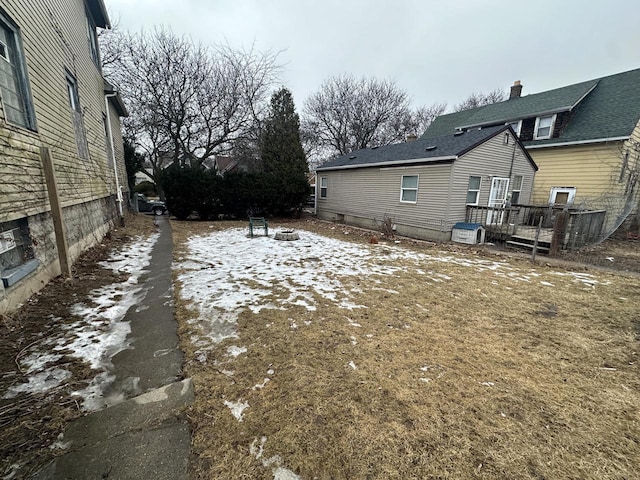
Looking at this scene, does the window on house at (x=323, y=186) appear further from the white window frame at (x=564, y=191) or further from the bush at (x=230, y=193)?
the white window frame at (x=564, y=191)

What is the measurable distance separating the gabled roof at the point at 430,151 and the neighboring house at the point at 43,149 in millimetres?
10390

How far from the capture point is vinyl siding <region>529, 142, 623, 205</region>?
37.1ft

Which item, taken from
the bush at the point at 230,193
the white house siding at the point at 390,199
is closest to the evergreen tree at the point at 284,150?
the bush at the point at 230,193

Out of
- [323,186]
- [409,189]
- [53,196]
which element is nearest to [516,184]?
[409,189]

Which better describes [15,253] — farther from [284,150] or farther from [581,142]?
[581,142]

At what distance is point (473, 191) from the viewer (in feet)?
33.9

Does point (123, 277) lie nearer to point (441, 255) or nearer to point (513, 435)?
point (513, 435)

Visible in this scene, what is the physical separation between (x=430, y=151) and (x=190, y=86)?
16.5 metres

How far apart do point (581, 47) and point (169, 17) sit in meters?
→ 27.0

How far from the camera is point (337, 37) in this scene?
20.6 m

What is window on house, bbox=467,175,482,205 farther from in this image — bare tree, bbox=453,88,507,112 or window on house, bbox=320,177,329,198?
bare tree, bbox=453,88,507,112

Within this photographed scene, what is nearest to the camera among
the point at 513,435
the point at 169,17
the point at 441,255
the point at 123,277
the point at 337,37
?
the point at 513,435

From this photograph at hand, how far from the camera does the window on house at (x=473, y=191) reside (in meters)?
10.2

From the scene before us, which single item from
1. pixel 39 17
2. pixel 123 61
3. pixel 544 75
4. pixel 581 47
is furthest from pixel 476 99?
pixel 39 17
